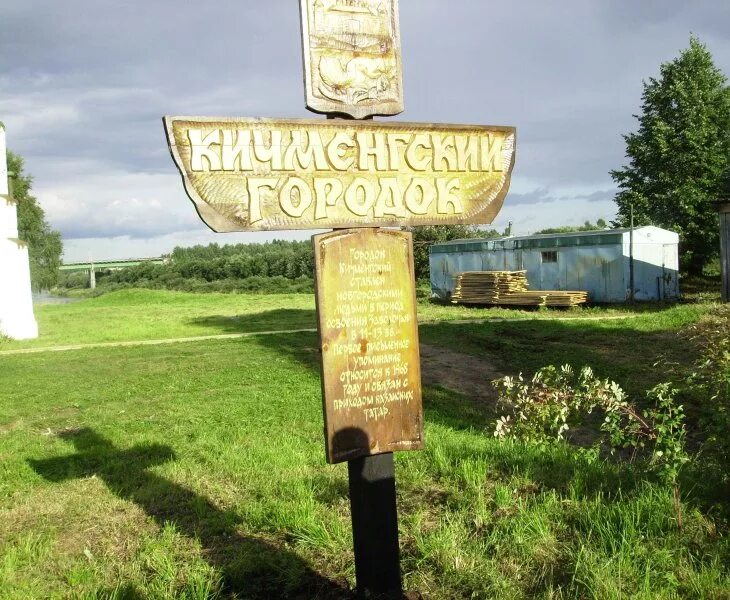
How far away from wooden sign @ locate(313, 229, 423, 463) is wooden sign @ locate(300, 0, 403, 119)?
Result: 2.16ft

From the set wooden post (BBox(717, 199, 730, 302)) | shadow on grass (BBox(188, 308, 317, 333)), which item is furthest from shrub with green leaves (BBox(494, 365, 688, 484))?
wooden post (BBox(717, 199, 730, 302))

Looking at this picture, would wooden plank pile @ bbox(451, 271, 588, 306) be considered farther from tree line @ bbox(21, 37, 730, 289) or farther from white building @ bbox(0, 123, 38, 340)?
white building @ bbox(0, 123, 38, 340)

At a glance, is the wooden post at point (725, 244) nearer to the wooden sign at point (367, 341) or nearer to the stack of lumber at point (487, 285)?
the stack of lumber at point (487, 285)

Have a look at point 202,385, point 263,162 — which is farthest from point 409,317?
point 202,385

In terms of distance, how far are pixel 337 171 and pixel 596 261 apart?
2394 cm

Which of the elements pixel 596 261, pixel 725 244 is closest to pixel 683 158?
pixel 596 261

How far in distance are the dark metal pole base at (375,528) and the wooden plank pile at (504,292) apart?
73.7 ft

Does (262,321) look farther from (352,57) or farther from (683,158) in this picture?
(683,158)

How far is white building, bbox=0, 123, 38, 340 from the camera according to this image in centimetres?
1873

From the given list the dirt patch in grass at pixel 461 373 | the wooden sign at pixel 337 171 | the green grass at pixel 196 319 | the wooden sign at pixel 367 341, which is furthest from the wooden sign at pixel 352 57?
the green grass at pixel 196 319

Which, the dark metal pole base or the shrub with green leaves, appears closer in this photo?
the dark metal pole base

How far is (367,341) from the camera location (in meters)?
3.25

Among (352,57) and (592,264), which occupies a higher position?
(352,57)

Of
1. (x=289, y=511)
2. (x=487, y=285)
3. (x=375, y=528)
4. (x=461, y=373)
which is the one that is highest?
(x=375, y=528)
